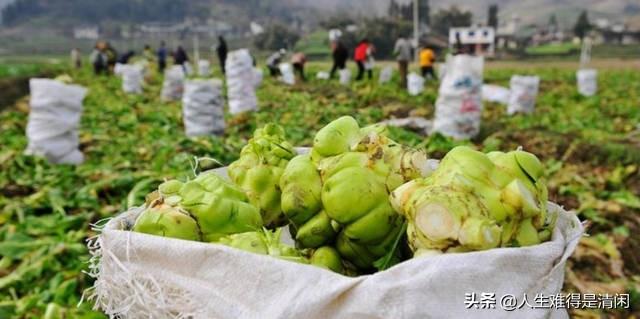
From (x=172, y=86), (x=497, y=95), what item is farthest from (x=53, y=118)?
(x=497, y=95)

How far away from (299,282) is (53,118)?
7.08 metres

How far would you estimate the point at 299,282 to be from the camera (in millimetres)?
1377

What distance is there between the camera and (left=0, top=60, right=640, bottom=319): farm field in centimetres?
420

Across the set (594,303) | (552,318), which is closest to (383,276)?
(552,318)

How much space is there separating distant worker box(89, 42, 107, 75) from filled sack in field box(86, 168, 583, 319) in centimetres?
2648

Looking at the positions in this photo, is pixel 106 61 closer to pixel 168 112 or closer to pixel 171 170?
pixel 168 112

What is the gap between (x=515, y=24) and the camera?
104875 millimetres

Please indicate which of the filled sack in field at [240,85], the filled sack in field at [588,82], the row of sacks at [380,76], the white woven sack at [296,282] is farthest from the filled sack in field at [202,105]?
the filled sack in field at [588,82]

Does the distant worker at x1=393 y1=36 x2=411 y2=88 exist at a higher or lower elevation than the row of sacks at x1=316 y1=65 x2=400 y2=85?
higher

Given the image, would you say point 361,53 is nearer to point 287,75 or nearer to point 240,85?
point 287,75

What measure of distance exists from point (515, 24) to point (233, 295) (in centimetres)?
11120

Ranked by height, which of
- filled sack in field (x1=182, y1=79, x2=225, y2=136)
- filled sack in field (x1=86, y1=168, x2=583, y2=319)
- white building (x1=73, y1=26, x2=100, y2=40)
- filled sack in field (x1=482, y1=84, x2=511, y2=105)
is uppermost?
filled sack in field (x1=86, y1=168, x2=583, y2=319)

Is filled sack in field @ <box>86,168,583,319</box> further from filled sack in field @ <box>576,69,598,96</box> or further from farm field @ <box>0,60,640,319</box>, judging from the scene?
filled sack in field @ <box>576,69,598,96</box>

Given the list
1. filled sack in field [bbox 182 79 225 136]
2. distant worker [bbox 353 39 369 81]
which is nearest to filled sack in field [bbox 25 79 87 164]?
filled sack in field [bbox 182 79 225 136]
